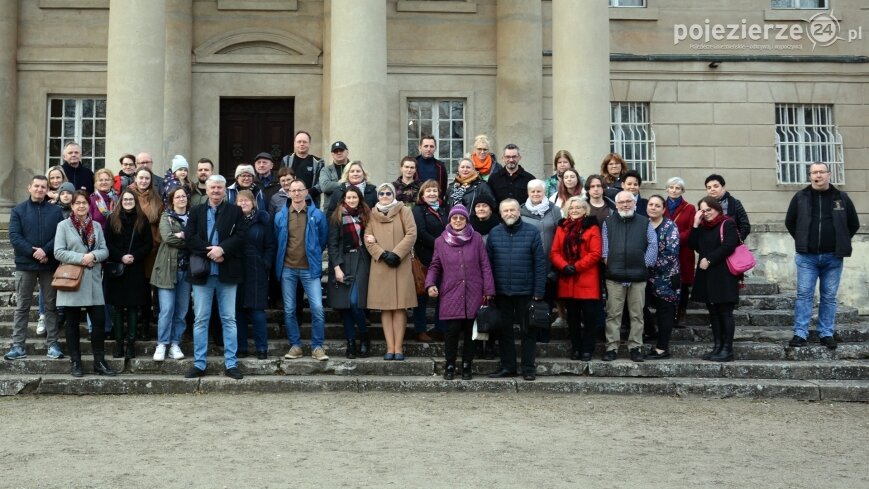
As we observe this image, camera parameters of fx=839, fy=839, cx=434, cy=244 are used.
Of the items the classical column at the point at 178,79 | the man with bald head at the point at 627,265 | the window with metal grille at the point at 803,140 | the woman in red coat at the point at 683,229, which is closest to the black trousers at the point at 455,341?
the man with bald head at the point at 627,265

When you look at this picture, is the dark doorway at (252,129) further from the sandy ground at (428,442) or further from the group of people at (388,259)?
the sandy ground at (428,442)

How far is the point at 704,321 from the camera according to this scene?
33.5 ft

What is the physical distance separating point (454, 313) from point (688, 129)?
31.3 ft

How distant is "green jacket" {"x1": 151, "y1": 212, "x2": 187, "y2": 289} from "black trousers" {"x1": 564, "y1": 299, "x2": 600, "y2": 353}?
161 inches

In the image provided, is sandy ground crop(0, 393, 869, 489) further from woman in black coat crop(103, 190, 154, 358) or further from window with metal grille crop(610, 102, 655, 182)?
window with metal grille crop(610, 102, 655, 182)

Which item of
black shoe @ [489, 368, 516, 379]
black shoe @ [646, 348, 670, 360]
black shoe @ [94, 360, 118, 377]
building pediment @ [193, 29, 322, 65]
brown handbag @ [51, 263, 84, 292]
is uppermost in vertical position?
building pediment @ [193, 29, 322, 65]

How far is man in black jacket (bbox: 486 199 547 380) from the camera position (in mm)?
8438

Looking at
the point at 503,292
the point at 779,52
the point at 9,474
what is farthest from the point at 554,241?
the point at 779,52

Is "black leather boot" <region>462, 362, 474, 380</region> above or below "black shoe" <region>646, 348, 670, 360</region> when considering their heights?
below

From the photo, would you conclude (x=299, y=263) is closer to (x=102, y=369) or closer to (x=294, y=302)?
(x=294, y=302)

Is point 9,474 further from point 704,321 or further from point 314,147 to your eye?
point 314,147

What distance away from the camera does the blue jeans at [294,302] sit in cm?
878

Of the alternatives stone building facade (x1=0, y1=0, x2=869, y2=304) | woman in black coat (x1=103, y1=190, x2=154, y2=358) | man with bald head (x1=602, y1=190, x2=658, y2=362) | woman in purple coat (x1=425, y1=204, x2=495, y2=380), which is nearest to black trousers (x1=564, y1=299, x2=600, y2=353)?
man with bald head (x1=602, y1=190, x2=658, y2=362)

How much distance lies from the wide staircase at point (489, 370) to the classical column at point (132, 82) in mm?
3210
